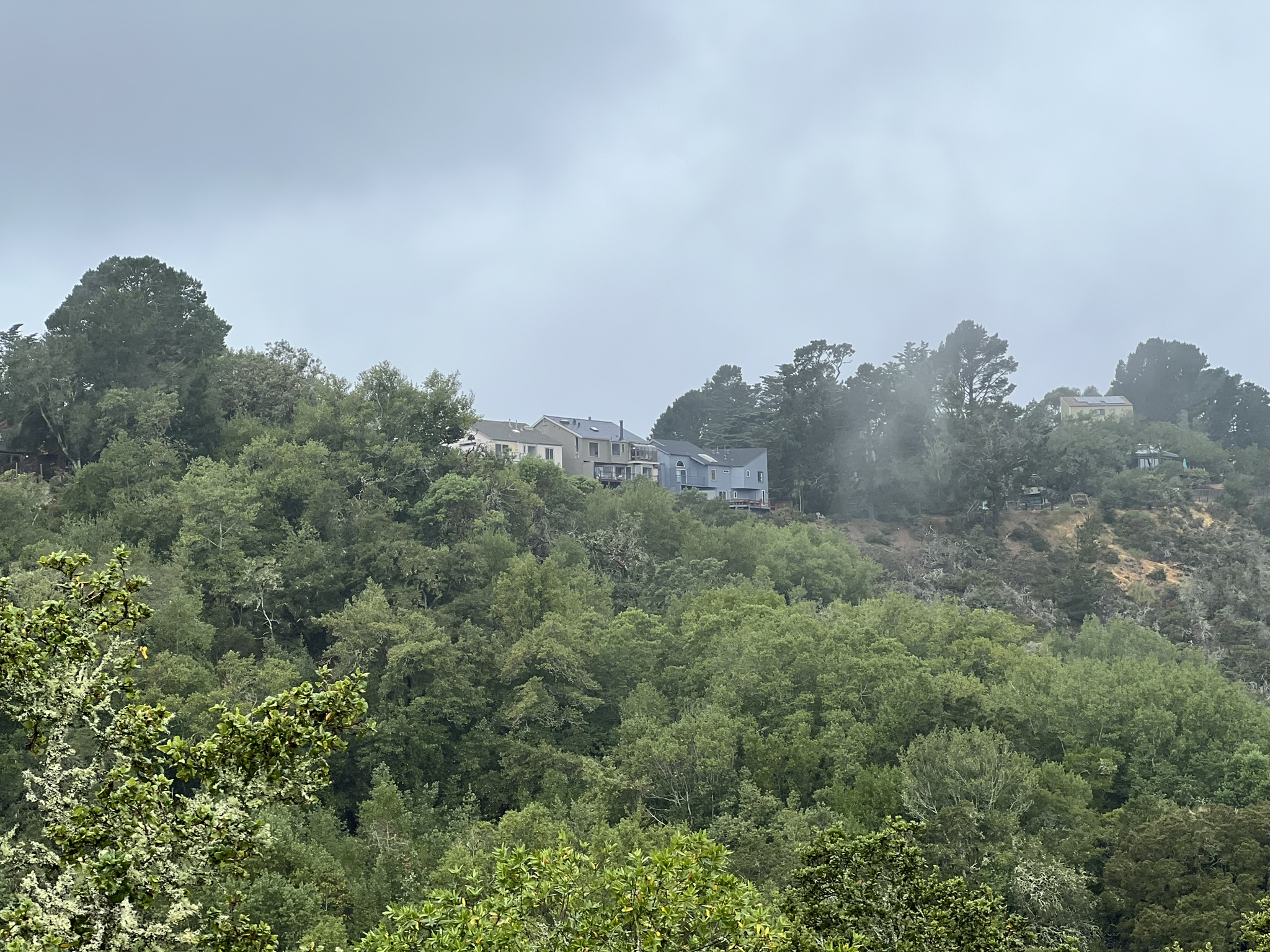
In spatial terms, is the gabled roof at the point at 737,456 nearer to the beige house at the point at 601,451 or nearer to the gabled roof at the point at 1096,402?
the beige house at the point at 601,451

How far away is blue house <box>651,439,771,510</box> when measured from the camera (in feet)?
265

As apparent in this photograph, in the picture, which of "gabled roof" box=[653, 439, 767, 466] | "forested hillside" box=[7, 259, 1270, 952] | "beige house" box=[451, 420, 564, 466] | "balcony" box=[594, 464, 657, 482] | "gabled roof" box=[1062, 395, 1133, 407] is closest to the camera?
"forested hillside" box=[7, 259, 1270, 952]

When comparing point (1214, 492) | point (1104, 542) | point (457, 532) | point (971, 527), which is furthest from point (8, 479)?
point (1214, 492)

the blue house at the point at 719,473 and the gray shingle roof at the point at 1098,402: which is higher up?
the gray shingle roof at the point at 1098,402

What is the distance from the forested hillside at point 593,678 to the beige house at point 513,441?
827 centimetres

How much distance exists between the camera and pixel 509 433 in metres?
72.2

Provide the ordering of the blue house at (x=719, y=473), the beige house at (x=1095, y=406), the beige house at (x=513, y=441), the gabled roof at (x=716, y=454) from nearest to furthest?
the beige house at (x=513, y=441) < the blue house at (x=719, y=473) < the gabled roof at (x=716, y=454) < the beige house at (x=1095, y=406)

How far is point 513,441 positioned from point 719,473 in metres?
18.2

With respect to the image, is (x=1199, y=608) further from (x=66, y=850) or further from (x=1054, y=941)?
(x=66, y=850)

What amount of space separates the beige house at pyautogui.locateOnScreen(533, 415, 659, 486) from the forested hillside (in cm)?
746

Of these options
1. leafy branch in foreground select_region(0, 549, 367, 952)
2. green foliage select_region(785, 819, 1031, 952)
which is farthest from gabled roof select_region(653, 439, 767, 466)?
leafy branch in foreground select_region(0, 549, 367, 952)

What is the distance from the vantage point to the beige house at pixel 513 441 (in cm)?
7000

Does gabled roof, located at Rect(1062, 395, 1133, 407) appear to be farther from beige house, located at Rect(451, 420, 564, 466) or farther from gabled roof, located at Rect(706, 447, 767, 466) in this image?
beige house, located at Rect(451, 420, 564, 466)

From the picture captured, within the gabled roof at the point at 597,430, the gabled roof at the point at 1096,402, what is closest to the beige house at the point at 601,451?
the gabled roof at the point at 597,430
